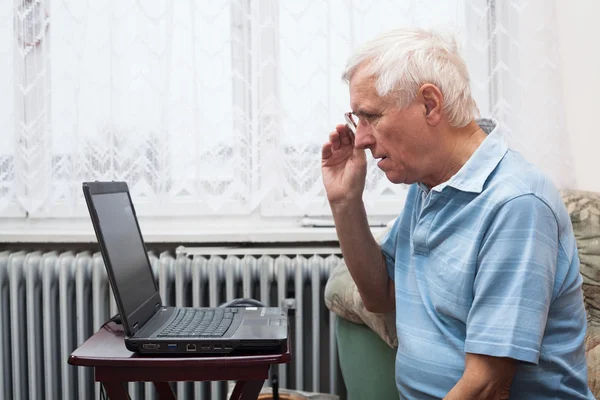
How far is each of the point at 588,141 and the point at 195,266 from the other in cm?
132

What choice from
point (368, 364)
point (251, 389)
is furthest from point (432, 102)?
point (368, 364)

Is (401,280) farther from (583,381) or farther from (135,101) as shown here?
(135,101)

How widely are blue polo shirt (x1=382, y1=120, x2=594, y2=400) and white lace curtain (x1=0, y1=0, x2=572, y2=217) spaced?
864 mm

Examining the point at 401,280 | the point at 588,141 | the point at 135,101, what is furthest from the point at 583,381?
the point at 135,101

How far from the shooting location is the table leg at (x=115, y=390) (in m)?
1.04

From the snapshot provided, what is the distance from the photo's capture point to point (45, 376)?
1.91m

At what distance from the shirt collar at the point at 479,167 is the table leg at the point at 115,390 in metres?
0.67

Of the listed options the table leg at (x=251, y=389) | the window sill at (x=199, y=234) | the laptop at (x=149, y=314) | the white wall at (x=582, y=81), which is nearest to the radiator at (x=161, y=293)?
the window sill at (x=199, y=234)

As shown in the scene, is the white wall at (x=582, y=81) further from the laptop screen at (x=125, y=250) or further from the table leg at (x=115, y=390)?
the table leg at (x=115, y=390)

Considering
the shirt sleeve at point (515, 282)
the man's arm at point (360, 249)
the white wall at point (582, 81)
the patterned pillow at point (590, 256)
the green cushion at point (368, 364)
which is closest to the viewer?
the shirt sleeve at point (515, 282)

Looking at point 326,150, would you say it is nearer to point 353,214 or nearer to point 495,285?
point 353,214

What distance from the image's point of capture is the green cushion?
1554mm

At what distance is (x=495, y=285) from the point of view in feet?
2.89

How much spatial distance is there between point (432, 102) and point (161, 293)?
47.1 inches
